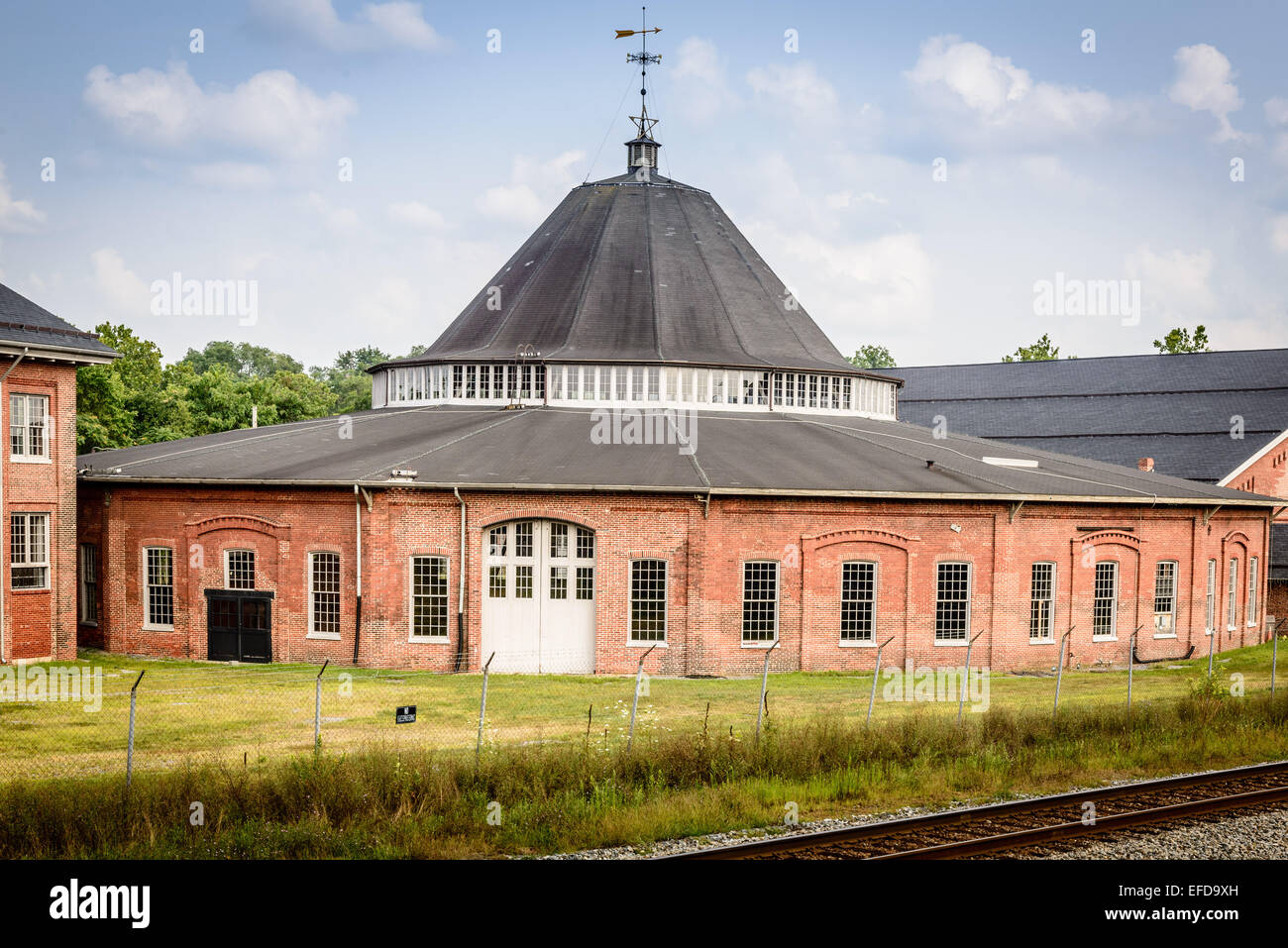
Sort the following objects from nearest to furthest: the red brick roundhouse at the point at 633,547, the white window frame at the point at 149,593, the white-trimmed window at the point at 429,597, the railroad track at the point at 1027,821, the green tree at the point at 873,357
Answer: the railroad track at the point at 1027,821 < the red brick roundhouse at the point at 633,547 < the white-trimmed window at the point at 429,597 < the white window frame at the point at 149,593 < the green tree at the point at 873,357

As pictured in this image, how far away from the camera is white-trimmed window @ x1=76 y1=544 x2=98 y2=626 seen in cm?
3416

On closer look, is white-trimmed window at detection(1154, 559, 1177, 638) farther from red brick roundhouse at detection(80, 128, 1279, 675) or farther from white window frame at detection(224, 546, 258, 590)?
white window frame at detection(224, 546, 258, 590)

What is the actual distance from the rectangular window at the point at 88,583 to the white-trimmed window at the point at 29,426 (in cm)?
459

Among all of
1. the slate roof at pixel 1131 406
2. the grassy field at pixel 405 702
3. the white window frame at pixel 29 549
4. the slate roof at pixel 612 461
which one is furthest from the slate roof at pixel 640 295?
the slate roof at pixel 1131 406

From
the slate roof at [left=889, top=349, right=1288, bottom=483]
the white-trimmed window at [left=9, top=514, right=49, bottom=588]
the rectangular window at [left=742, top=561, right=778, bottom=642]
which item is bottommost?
the rectangular window at [left=742, top=561, right=778, bottom=642]

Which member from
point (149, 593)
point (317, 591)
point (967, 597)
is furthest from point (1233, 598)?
point (149, 593)

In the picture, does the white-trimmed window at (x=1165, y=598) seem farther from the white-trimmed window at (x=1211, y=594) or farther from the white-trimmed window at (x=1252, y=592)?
the white-trimmed window at (x=1252, y=592)

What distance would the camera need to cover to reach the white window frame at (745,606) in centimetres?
3064

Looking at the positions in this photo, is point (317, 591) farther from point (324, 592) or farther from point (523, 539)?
point (523, 539)

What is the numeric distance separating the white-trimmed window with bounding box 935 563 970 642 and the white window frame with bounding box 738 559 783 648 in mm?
4514

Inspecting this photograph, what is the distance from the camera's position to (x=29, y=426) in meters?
30.1

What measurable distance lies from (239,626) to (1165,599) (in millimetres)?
26746

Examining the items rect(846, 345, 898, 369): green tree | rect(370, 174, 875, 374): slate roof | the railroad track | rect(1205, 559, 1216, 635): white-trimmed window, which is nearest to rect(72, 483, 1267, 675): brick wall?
rect(1205, 559, 1216, 635): white-trimmed window
